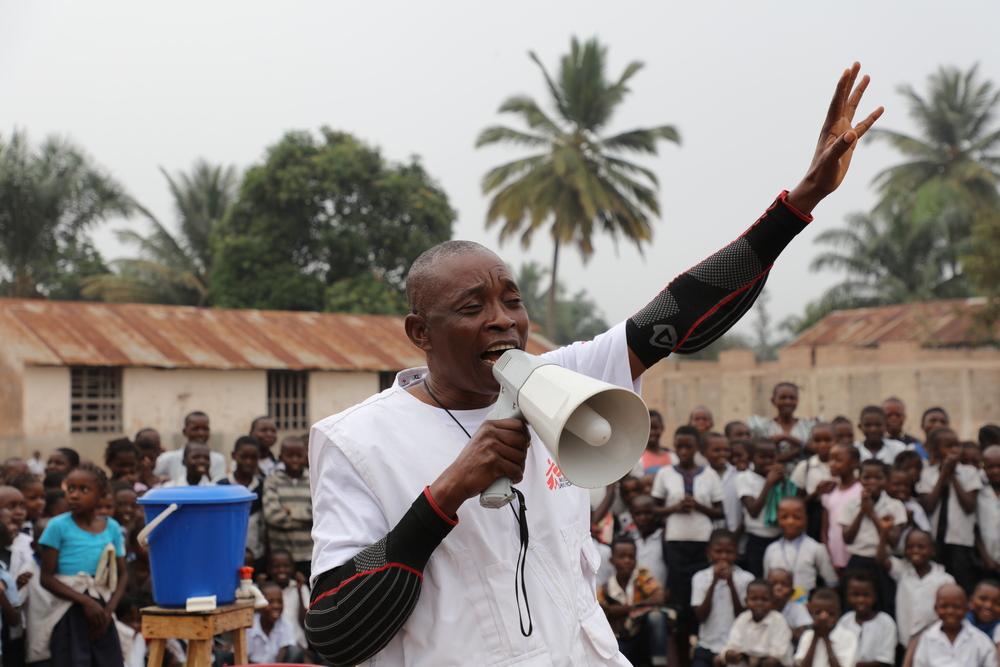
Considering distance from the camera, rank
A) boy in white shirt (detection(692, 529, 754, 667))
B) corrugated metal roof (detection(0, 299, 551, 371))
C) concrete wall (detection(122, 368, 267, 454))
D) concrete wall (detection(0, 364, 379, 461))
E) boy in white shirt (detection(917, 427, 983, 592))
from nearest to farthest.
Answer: boy in white shirt (detection(917, 427, 983, 592)) → boy in white shirt (detection(692, 529, 754, 667)) → concrete wall (detection(0, 364, 379, 461)) → corrugated metal roof (detection(0, 299, 551, 371)) → concrete wall (detection(122, 368, 267, 454))

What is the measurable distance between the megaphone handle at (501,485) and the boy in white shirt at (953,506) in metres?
5.87

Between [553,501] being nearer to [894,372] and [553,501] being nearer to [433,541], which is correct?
[433,541]

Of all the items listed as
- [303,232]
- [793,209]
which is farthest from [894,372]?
[793,209]

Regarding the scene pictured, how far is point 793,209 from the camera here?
2135mm

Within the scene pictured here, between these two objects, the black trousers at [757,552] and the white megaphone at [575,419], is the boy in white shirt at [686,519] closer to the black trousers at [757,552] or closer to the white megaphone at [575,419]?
A: the black trousers at [757,552]

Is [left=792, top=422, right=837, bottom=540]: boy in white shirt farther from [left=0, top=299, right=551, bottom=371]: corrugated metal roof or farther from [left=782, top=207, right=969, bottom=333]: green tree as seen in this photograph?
[left=782, top=207, right=969, bottom=333]: green tree

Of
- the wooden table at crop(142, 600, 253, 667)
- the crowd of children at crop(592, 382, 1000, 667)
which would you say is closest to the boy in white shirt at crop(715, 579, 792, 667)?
the crowd of children at crop(592, 382, 1000, 667)

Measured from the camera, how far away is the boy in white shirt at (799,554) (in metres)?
6.95

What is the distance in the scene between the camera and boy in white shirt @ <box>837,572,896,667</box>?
6.44 metres

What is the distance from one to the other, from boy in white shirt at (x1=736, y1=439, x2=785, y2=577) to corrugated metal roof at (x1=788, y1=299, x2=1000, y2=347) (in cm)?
1136

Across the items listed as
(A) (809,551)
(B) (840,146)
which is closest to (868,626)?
(A) (809,551)

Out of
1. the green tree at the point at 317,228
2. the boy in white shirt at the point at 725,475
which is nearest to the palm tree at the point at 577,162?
the green tree at the point at 317,228

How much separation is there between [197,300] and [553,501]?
81.5 feet

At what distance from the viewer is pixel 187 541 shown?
4656 mm
